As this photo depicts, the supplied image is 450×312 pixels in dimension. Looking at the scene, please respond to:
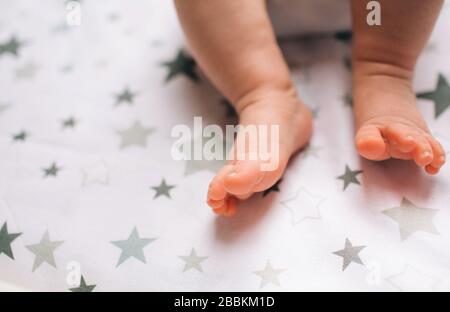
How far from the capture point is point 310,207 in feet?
1.72

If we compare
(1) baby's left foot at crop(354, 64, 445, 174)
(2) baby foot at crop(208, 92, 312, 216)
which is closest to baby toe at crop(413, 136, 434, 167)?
(1) baby's left foot at crop(354, 64, 445, 174)

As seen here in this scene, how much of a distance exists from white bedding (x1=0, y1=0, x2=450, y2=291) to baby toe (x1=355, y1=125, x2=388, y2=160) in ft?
0.14

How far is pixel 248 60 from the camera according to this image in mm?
564

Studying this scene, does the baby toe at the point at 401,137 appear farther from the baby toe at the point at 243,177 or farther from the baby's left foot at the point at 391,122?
the baby toe at the point at 243,177

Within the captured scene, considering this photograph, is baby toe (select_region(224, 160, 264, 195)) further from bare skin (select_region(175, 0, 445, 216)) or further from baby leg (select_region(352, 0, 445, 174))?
baby leg (select_region(352, 0, 445, 174))

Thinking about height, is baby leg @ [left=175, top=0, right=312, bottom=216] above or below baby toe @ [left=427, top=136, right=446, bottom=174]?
above

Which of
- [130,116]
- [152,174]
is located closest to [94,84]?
[130,116]

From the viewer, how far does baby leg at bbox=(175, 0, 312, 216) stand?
0.56 metres

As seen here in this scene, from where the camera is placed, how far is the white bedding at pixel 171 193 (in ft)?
1.59

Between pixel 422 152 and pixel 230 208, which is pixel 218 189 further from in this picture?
pixel 422 152

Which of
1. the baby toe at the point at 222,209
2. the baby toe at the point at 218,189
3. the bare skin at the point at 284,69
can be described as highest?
the bare skin at the point at 284,69

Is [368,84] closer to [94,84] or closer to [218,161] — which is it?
[218,161]

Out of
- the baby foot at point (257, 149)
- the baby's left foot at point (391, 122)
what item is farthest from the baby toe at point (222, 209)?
the baby's left foot at point (391, 122)

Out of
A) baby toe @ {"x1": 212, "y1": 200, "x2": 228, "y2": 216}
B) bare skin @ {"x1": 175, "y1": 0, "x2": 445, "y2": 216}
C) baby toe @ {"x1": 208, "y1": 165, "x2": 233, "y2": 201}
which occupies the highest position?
bare skin @ {"x1": 175, "y1": 0, "x2": 445, "y2": 216}
